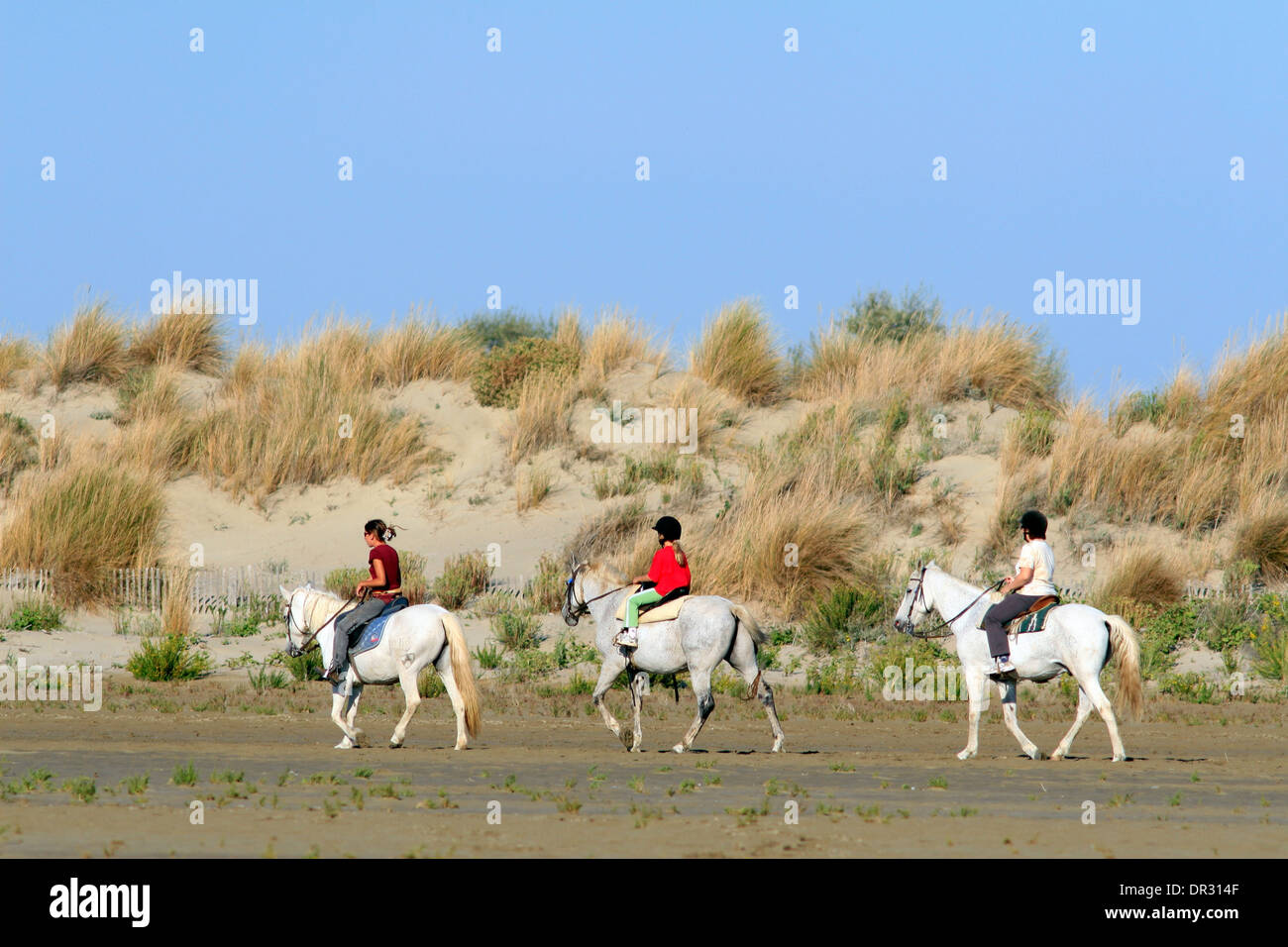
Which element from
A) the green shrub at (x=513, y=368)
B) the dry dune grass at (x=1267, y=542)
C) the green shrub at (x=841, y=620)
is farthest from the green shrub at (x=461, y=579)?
the dry dune grass at (x=1267, y=542)

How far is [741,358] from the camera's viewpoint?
33625 millimetres

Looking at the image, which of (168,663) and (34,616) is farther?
(34,616)

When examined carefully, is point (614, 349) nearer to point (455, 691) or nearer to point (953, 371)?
point (953, 371)

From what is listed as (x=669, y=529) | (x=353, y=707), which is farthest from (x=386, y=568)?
(x=669, y=529)

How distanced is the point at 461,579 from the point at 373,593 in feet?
31.7

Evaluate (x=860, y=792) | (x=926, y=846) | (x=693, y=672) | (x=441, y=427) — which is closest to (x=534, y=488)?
(x=441, y=427)

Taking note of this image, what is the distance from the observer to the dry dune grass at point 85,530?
2509 centimetres

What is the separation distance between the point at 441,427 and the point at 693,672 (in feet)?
61.9

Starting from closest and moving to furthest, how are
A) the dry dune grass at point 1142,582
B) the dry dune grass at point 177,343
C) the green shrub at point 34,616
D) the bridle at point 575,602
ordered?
the bridle at point 575,602 → the green shrub at point 34,616 → the dry dune grass at point 1142,582 → the dry dune grass at point 177,343

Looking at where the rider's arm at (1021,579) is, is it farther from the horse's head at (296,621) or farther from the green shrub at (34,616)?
the green shrub at (34,616)

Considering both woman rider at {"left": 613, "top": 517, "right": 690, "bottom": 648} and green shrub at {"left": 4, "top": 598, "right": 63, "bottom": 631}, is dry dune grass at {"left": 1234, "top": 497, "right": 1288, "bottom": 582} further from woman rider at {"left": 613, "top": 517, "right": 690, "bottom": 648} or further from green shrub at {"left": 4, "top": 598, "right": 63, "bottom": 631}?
green shrub at {"left": 4, "top": 598, "right": 63, "bottom": 631}

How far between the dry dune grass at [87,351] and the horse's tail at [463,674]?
2298 cm

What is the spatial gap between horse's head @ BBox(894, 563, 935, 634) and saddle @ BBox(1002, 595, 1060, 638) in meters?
1.01
